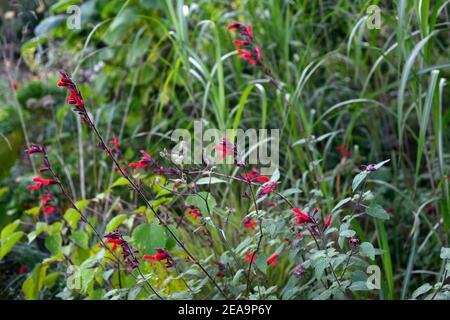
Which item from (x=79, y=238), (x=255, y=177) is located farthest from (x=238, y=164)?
(x=79, y=238)

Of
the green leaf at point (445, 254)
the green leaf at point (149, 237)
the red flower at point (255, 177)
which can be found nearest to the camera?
the green leaf at point (445, 254)

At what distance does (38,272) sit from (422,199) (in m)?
1.60

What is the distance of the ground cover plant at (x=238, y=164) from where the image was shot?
1.63 meters

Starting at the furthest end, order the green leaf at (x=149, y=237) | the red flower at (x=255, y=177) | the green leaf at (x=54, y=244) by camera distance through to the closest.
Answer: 1. the green leaf at (x=54, y=244)
2. the green leaf at (x=149, y=237)
3. the red flower at (x=255, y=177)

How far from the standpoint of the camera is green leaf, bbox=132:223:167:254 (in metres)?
1.77

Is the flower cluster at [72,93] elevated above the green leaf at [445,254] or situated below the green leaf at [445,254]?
above

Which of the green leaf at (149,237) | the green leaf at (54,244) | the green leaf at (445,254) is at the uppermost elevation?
the green leaf at (445,254)

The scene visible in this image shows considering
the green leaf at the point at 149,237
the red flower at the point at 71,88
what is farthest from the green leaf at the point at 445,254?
the red flower at the point at 71,88

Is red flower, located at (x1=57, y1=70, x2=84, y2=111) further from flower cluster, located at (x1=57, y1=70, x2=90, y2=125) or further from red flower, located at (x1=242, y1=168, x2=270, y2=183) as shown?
red flower, located at (x1=242, y1=168, x2=270, y2=183)

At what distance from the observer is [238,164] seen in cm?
150

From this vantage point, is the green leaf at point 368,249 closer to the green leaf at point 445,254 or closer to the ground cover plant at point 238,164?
the ground cover plant at point 238,164

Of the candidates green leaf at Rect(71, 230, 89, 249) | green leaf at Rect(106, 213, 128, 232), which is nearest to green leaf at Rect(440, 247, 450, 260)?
green leaf at Rect(106, 213, 128, 232)

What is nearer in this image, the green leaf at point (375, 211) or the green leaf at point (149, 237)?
the green leaf at point (375, 211)
